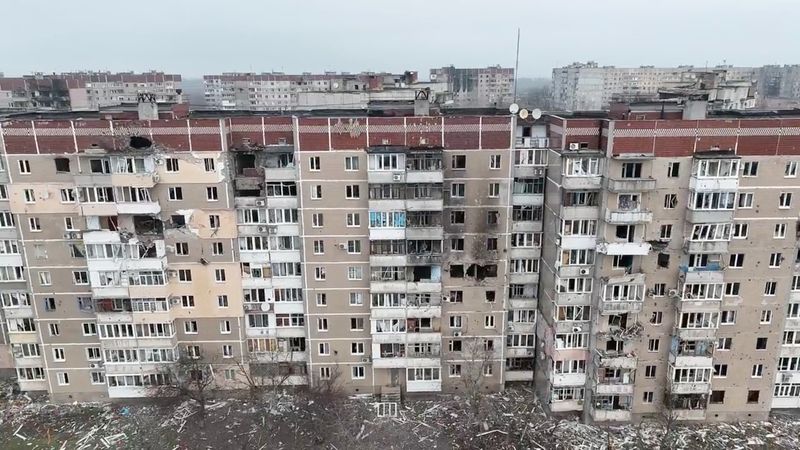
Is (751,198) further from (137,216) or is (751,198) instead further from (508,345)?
(137,216)

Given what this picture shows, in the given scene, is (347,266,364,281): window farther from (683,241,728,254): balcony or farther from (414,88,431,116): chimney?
(683,241,728,254): balcony

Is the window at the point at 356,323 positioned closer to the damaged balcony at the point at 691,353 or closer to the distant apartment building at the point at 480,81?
the damaged balcony at the point at 691,353

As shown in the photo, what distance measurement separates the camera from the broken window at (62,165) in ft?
121

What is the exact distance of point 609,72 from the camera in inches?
6462

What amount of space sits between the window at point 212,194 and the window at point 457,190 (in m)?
16.9

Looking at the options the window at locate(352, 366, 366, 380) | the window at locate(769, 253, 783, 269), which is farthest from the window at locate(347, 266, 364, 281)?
the window at locate(769, 253, 783, 269)

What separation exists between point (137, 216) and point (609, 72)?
159 m

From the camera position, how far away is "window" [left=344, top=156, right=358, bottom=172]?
37.2 meters

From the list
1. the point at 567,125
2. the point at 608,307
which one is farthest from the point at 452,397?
the point at 567,125

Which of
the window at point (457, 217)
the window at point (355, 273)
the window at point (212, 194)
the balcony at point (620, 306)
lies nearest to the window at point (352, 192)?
the window at point (355, 273)

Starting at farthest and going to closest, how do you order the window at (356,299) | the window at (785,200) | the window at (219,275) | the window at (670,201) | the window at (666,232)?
the window at (356,299) → the window at (219,275) → the window at (666,232) → the window at (670,201) → the window at (785,200)

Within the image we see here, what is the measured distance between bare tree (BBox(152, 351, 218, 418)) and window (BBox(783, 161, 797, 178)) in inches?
1704

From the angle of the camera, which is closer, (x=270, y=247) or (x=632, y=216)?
(x=632, y=216)

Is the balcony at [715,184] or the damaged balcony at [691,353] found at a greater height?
the balcony at [715,184]
